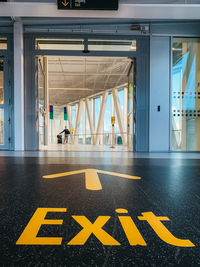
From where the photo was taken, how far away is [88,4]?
462 cm

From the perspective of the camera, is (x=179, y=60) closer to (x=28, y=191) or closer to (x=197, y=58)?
(x=197, y=58)

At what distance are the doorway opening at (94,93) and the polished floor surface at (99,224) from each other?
5.02 meters

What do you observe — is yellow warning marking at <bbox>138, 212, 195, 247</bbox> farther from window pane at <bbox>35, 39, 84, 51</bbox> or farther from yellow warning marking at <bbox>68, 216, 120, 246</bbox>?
window pane at <bbox>35, 39, 84, 51</bbox>

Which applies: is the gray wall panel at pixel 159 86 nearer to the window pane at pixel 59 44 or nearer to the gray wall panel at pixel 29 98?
the window pane at pixel 59 44

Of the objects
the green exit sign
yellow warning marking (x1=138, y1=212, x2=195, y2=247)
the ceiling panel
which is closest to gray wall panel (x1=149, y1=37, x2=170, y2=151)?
the ceiling panel

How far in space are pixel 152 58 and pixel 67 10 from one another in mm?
3051

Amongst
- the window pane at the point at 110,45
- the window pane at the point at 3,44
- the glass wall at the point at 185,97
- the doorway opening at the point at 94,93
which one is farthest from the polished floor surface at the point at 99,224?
the window pane at the point at 3,44

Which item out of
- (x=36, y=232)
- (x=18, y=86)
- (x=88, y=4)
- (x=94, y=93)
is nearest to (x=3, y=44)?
(x=18, y=86)

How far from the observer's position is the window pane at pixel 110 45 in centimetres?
658

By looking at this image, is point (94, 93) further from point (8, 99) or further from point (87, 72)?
point (8, 99)

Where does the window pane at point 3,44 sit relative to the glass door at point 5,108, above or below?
above

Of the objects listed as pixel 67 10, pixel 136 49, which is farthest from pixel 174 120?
pixel 67 10

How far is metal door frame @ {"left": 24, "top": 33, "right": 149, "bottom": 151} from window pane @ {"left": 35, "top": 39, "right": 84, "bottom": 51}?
0.47 feet

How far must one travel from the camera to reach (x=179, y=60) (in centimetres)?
672
